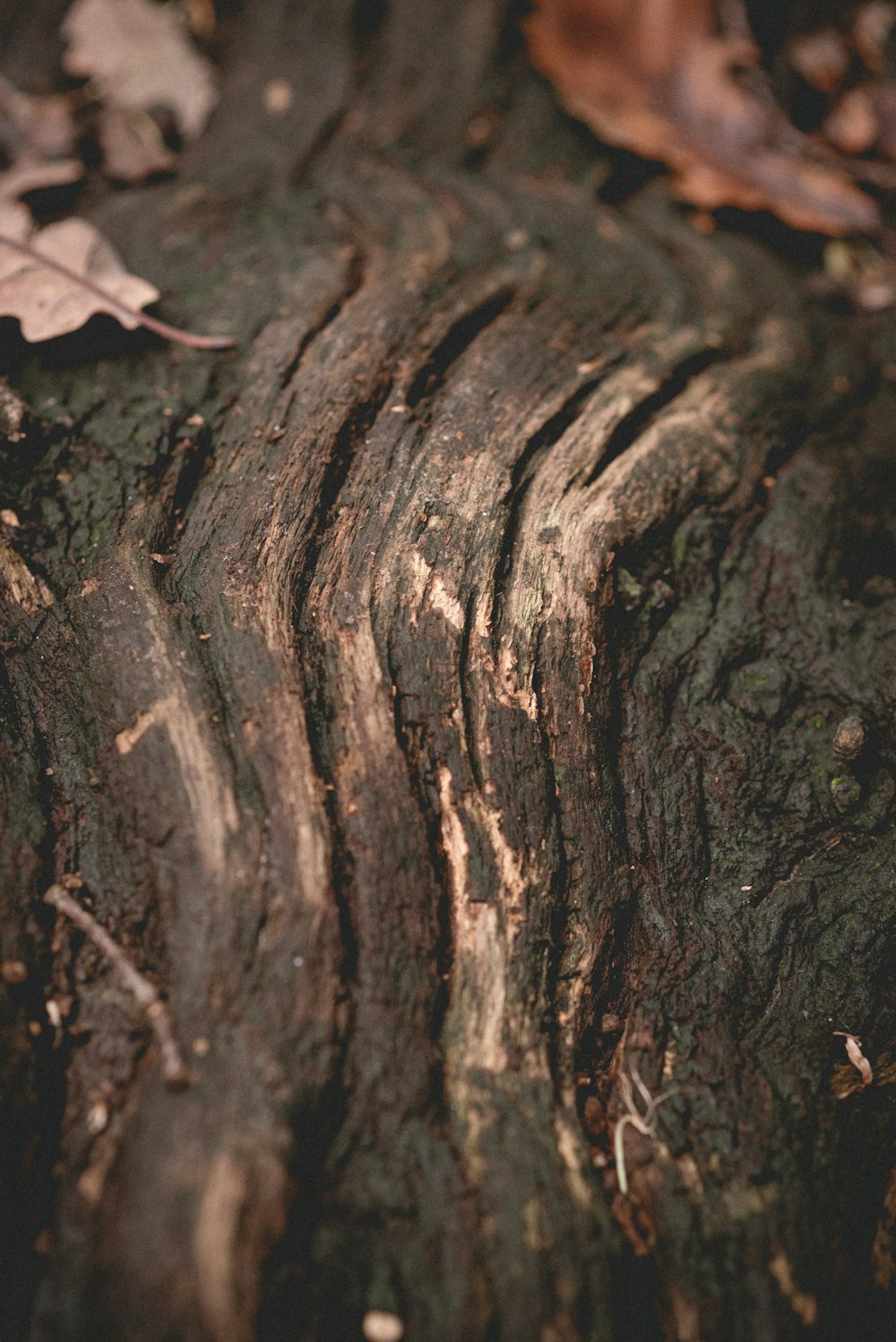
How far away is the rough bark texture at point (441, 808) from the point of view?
49.6 inches

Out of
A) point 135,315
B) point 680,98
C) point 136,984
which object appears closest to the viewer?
point 136,984

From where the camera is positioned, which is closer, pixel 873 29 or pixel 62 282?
pixel 62 282

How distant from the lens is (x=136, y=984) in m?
1.37

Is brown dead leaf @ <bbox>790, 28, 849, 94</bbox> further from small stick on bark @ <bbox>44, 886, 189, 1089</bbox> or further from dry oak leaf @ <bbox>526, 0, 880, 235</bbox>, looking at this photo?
small stick on bark @ <bbox>44, 886, 189, 1089</bbox>

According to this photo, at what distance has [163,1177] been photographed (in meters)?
1.21

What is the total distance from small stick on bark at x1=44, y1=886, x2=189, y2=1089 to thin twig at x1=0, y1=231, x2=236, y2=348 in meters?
1.34

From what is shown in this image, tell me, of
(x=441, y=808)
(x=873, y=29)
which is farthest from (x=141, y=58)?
(x=441, y=808)

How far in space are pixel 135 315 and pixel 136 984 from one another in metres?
1.56

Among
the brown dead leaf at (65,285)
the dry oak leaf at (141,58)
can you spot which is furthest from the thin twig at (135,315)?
the dry oak leaf at (141,58)

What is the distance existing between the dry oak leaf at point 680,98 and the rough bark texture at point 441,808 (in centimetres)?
93

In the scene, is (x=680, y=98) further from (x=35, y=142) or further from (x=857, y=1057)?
(x=857, y=1057)

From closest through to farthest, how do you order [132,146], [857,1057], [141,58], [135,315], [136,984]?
1. [136,984]
2. [857,1057]
3. [135,315]
4. [132,146]
5. [141,58]

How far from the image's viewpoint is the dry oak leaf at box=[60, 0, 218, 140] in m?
2.76

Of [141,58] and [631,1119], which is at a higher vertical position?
[141,58]
